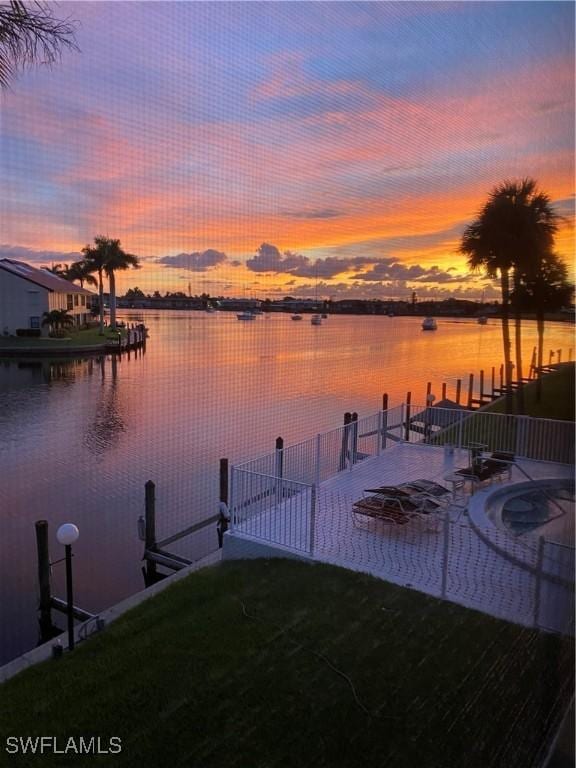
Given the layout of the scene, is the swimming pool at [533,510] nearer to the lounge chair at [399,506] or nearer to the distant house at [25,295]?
the lounge chair at [399,506]

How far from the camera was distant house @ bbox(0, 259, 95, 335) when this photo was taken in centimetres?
135

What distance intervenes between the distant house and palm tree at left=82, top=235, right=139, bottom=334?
12 centimetres

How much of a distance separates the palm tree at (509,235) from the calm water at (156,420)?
218mm

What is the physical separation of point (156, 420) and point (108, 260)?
4841 millimetres

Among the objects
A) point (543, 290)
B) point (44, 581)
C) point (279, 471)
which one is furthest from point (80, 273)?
point (279, 471)

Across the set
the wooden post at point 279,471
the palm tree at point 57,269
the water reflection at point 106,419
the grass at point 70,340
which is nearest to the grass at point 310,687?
the wooden post at point 279,471

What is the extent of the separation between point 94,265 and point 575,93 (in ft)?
4.59

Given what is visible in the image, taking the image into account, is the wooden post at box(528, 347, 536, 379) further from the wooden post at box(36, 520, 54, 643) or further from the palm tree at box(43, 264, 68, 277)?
the wooden post at box(36, 520, 54, 643)

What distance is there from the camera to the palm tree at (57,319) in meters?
1.68

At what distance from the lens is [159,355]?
525 centimetres

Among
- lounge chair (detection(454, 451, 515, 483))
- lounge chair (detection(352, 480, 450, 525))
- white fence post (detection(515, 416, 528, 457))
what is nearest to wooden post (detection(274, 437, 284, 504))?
lounge chair (detection(352, 480, 450, 525))

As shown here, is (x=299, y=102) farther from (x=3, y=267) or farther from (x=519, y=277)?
(x=3, y=267)

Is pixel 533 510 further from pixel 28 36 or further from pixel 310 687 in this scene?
pixel 28 36

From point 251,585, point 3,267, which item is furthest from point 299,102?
point 251,585
